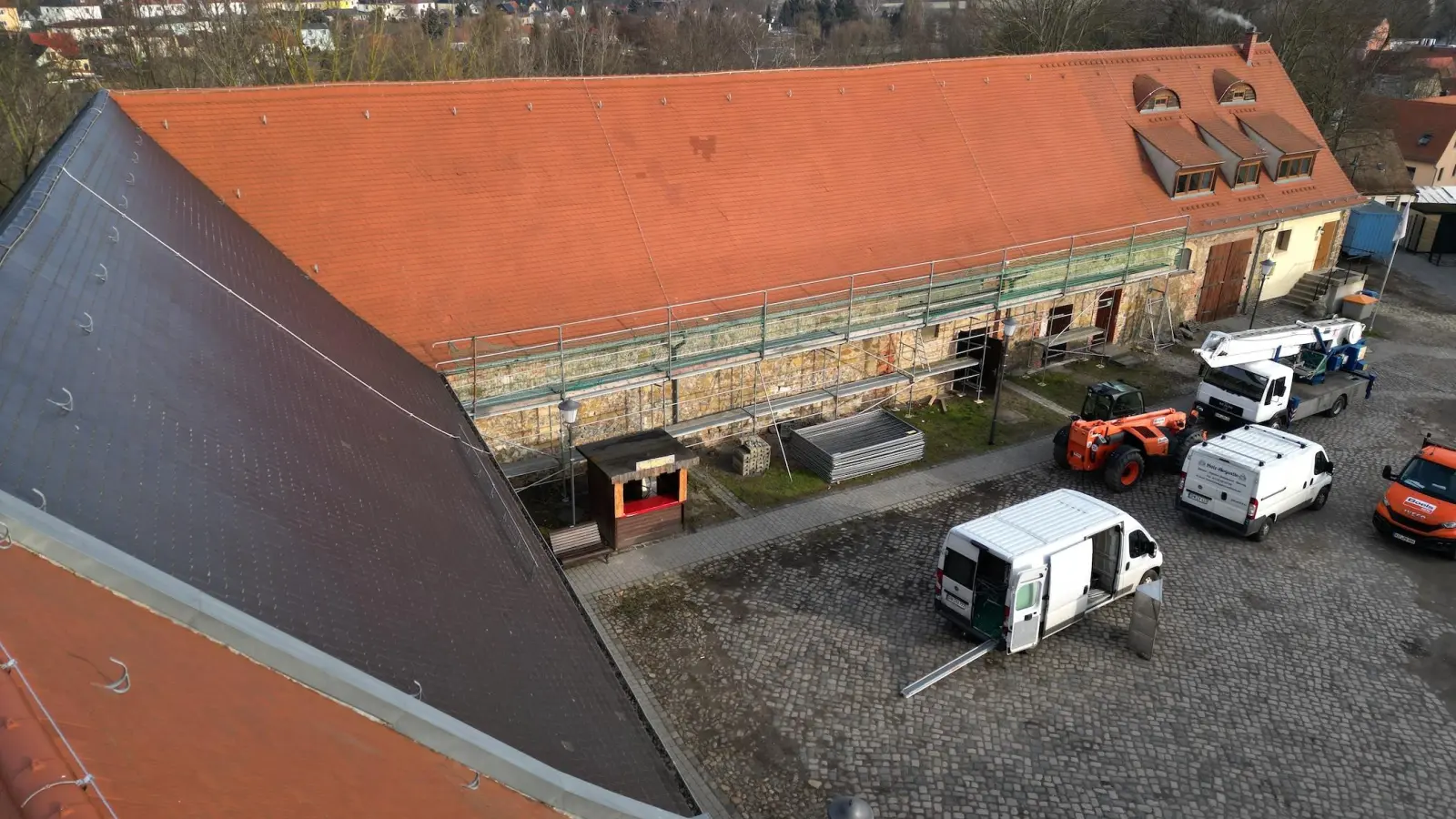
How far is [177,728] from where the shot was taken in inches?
203

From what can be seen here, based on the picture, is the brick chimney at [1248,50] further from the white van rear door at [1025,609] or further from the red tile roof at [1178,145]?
the white van rear door at [1025,609]

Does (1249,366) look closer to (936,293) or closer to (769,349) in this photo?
(936,293)

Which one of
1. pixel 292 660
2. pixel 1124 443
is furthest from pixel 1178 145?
pixel 292 660

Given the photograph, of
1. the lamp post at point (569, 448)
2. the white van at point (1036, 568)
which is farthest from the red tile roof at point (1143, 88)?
the lamp post at point (569, 448)

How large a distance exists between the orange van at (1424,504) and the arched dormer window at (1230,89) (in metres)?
14.6

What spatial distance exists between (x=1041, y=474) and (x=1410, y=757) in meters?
7.79

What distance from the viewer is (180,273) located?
34.8 feet

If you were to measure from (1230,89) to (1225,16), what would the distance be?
18.9m

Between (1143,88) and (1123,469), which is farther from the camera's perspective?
(1143,88)

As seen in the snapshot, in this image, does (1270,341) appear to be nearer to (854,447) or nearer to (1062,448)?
(1062,448)

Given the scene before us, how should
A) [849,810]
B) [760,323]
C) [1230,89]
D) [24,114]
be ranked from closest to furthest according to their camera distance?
1. [849,810]
2. [760,323]
3. [1230,89]
4. [24,114]

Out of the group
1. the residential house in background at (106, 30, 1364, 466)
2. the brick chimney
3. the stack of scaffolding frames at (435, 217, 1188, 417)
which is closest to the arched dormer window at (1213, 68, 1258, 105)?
the residential house in background at (106, 30, 1364, 466)

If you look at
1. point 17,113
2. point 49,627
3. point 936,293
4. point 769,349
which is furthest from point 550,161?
point 17,113

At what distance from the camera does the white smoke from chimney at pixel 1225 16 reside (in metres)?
40.9
